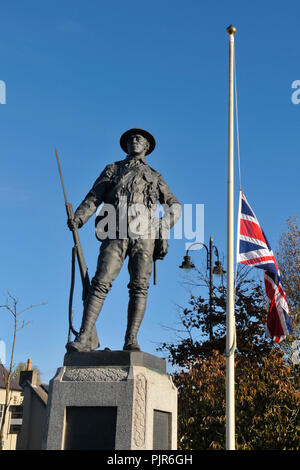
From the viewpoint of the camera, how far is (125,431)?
4.91 metres

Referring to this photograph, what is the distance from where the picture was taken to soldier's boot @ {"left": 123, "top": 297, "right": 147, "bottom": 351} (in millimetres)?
5816

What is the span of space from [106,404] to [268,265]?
13.5ft

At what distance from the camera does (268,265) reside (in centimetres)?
817

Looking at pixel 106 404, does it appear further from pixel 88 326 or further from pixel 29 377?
pixel 29 377

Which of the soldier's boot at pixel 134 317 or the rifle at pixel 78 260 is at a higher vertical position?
the rifle at pixel 78 260

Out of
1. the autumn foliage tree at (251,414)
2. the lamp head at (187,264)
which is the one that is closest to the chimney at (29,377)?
the lamp head at (187,264)

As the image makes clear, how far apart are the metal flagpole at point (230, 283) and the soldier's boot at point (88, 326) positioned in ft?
8.13

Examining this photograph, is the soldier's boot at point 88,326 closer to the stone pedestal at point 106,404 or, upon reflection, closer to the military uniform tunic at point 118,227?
the military uniform tunic at point 118,227

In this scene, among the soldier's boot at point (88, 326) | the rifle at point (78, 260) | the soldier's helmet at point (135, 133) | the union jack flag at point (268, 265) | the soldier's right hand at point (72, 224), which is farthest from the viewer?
the union jack flag at point (268, 265)

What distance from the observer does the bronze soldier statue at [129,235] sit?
5.82 m

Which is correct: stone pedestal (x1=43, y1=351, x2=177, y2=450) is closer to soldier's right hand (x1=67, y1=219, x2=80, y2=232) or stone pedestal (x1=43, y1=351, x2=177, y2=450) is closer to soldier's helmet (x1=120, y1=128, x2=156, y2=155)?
soldier's right hand (x1=67, y1=219, x2=80, y2=232)

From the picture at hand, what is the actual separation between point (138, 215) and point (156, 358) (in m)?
1.79

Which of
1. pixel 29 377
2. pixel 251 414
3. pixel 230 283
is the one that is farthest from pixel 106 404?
pixel 29 377
